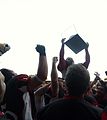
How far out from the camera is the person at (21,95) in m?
4.96

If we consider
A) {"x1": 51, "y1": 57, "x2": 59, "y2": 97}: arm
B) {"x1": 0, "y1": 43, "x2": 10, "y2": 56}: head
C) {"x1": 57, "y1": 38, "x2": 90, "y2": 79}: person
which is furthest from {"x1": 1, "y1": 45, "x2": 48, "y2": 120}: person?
{"x1": 57, "y1": 38, "x2": 90, "y2": 79}: person

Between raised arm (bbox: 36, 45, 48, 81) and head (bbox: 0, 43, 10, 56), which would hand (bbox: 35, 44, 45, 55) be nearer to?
raised arm (bbox: 36, 45, 48, 81)

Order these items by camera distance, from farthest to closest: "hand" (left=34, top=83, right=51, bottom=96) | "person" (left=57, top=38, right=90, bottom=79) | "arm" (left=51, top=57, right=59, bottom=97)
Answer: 1. "person" (left=57, top=38, right=90, bottom=79)
2. "hand" (left=34, top=83, right=51, bottom=96)
3. "arm" (left=51, top=57, right=59, bottom=97)

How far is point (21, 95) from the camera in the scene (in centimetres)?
502

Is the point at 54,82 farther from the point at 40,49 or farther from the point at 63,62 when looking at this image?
the point at 63,62

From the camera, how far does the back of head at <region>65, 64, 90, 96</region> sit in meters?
3.78

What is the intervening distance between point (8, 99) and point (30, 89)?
0.30 metres

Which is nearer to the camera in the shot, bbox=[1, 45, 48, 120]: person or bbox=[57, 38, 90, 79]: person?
bbox=[1, 45, 48, 120]: person

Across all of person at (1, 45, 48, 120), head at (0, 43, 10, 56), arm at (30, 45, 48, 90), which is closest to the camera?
head at (0, 43, 10, 56)

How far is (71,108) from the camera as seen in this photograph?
3.79 metres

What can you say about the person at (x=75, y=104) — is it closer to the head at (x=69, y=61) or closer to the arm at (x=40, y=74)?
the arm at (x=40, y=74)

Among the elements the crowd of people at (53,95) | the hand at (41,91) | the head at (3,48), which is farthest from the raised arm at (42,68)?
the hand at (41,91)

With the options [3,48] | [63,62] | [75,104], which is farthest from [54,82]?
[63,62]

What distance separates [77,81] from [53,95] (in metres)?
1.86
